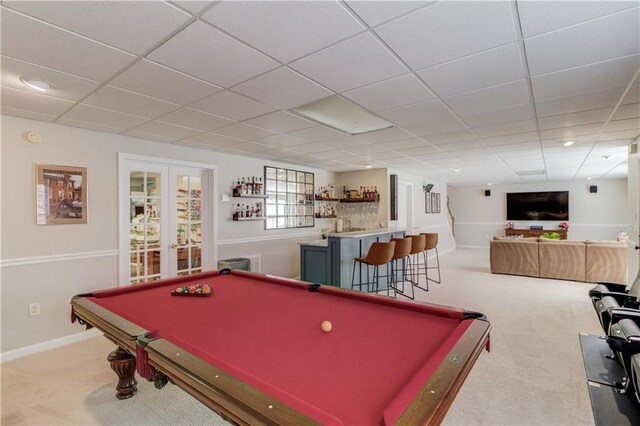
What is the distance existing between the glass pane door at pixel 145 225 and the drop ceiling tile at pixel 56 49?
208 centimetres

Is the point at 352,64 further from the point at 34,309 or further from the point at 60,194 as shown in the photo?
the point at 34,309

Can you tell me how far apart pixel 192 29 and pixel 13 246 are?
2.96m

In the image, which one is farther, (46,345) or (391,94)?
(46,345)

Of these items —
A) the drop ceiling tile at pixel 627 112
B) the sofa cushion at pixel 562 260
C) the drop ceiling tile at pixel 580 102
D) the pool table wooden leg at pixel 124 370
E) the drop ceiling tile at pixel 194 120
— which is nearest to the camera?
the pool table wooden leg at pixel 124 370

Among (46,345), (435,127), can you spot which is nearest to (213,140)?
(435,127)

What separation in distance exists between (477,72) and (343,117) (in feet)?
5.65

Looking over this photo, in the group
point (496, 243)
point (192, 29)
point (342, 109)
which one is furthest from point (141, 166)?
point (496, 243)

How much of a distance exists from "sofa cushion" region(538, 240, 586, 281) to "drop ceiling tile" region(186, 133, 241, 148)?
6192 mm

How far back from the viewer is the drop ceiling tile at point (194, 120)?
2.95 m

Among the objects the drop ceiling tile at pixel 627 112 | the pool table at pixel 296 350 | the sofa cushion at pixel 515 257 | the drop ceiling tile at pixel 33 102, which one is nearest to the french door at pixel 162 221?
the drop ceiling tile at pixel 33 102

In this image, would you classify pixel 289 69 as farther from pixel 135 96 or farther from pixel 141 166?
pixel 141 166

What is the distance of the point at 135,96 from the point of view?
2.52 metres

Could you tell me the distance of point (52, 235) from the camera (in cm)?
324

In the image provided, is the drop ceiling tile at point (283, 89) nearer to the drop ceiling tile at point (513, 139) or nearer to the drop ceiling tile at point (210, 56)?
the drop ceiling tile at point (210, 56)
